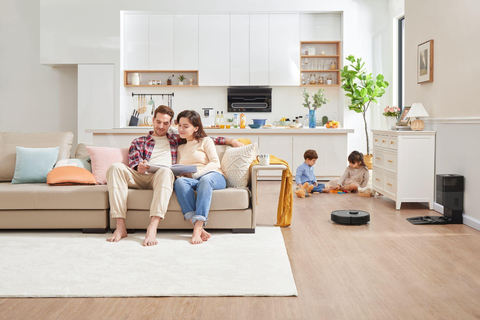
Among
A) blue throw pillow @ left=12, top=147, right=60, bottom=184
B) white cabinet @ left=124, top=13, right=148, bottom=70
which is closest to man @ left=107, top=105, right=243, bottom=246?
blue throw pillow @ left=12, top=147, right=60, bottom=184

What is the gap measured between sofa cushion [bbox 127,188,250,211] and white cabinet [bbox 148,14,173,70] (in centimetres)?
454

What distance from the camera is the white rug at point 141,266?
257 centimetres

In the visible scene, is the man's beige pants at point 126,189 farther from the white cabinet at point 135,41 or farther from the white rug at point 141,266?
the white cabinet at point 135,41

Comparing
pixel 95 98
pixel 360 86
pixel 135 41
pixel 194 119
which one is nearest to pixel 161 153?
pixel 194 119

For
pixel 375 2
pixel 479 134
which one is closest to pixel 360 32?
pixel 375 2

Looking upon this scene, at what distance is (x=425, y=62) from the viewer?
517 centimetres

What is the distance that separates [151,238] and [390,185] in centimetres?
294

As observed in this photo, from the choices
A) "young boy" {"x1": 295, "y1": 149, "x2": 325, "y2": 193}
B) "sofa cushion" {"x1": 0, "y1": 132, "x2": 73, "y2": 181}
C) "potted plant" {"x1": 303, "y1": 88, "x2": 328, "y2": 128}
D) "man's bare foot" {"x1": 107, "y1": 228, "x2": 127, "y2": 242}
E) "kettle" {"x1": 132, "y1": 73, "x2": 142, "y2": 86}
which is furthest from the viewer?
"kettle" {"x1": 132, "y1": 73, "x2": 142, "y2": 86}

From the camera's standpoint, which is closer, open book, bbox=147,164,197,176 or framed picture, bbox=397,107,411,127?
open book, bbox=147,164,197,176

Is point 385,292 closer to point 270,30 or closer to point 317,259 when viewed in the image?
point 317,259

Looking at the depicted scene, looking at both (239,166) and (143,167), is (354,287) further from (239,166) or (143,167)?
(143,167)

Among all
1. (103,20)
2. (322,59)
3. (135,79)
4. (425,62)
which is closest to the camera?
(425,62)

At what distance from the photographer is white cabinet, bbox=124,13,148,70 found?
26.0ft

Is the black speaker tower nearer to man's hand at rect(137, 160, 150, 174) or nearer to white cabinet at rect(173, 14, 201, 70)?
man's hand at rect(137, 160, 150, 174)
